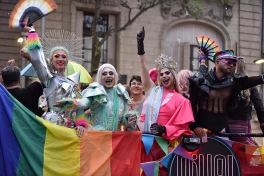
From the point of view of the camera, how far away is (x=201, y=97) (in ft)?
17.1

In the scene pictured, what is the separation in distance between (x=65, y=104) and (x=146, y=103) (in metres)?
1.26

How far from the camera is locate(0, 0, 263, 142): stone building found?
58.7ft

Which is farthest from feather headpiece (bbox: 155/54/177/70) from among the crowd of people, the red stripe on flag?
the red stripe on flag

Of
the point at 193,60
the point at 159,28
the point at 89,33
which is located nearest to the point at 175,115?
the point at 89,33

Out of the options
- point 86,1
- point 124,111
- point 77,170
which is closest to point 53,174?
point 77,170

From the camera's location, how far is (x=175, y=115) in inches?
201

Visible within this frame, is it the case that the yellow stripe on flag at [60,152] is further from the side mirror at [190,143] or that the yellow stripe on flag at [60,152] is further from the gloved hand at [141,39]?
the gloved hand at [141,39]

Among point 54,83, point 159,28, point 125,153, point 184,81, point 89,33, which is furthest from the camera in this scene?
point 159,28

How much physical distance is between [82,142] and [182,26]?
16149 mm

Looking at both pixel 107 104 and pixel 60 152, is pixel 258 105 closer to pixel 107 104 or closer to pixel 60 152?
pixel 107 104

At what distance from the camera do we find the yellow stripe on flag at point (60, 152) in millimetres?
4531

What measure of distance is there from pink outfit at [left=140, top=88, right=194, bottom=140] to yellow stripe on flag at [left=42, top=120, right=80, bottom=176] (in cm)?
102

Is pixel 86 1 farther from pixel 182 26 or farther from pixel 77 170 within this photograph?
pixel 77 170

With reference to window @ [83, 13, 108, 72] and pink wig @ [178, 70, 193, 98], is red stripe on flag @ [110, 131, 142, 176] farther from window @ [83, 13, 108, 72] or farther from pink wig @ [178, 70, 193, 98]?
window @ [83, 13, 108, 72]
